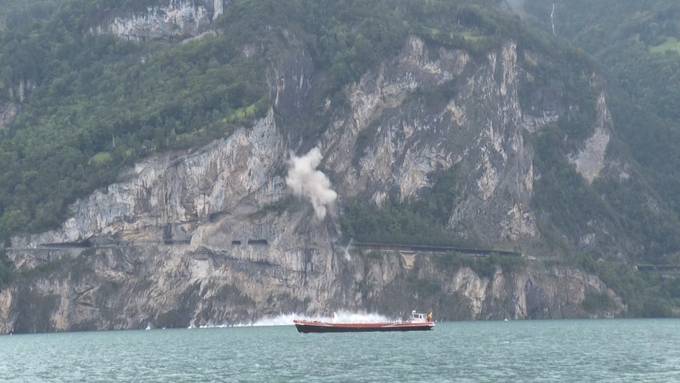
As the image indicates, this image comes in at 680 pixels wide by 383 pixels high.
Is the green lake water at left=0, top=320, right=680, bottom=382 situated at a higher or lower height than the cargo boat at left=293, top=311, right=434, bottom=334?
lower

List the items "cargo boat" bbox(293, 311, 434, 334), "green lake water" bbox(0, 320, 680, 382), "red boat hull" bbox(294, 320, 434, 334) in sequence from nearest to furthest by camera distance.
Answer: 1. "green lake water" bbox(0, 320, 680, 382)
2. "red boat hull" bbox(294, 320, 434, 334)
3. "cargo boat" bbox(293, 311, 434, 334)

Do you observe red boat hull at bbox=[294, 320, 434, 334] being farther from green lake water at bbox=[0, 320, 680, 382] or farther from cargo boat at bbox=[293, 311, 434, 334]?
green lake water at bbox=[0, 320, 680, 382]

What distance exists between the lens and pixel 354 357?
137 m

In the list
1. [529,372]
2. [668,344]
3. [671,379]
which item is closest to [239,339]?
[668,344]

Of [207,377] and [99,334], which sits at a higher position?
[99,334]

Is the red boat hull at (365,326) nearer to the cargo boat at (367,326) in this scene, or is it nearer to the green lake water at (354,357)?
the cargo boat at (367,326)

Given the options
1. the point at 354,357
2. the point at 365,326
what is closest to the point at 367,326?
the point at 365,326

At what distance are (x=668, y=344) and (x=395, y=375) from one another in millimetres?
46871

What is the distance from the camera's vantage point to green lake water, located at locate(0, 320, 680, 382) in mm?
117500

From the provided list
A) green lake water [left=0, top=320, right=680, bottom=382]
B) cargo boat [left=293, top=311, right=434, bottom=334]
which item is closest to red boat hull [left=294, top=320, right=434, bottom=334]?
cargo boat [left=293, top=311, right=434, bottom=334]

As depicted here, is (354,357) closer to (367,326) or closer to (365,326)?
(367,326)

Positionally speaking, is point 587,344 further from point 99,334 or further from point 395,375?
point 99,334

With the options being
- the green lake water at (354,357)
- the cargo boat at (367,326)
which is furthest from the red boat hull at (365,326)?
the green lake water at (354,357)

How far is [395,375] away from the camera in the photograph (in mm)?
117500
